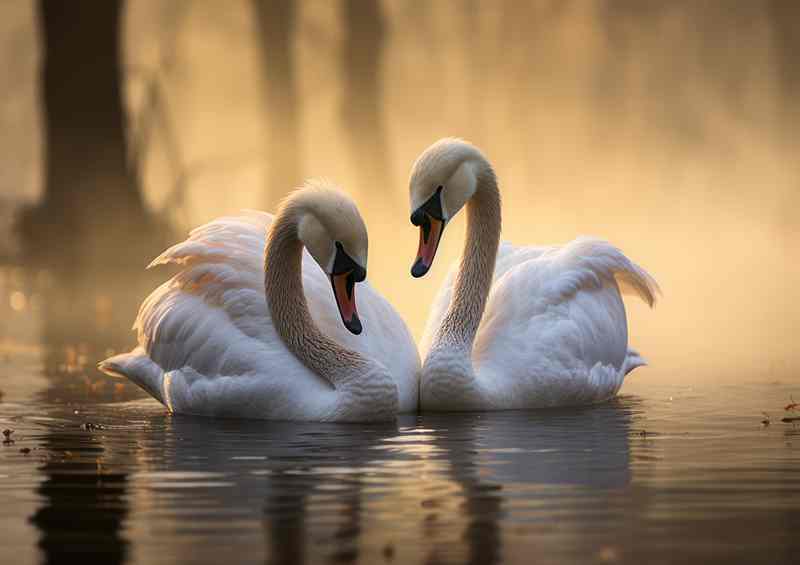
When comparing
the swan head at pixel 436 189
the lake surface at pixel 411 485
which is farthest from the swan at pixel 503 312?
the lake surface at pixel 411 485

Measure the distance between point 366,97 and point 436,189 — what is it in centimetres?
1771

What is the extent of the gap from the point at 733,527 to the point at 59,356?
871 cm

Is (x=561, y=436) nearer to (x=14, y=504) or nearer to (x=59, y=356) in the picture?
(x=14, y=504)

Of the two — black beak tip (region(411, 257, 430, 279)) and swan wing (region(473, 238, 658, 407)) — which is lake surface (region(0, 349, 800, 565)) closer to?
swan wing (region(473, 238, 658, 407))

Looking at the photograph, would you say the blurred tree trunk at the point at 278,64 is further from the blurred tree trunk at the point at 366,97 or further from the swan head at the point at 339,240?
the swan head at the point at 339,240

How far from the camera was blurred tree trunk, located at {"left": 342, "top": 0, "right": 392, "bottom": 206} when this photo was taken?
2739 centimetres

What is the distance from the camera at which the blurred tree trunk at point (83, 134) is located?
81.3ft

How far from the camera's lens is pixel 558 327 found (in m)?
10.9

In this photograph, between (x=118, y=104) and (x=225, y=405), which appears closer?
(x=225, y=405)

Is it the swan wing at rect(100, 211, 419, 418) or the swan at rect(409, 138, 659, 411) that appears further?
the swan at rect(409, 138, 659, 411)

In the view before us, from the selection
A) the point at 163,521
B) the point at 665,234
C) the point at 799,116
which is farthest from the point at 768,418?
the point at 799,116

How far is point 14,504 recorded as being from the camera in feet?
24.3

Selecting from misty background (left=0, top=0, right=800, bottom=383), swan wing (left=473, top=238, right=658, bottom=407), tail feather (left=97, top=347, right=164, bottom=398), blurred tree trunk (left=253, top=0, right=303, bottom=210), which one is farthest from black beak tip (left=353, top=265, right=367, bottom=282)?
blurred tree trunk (left=253, top=0, right=303, bottom=210)

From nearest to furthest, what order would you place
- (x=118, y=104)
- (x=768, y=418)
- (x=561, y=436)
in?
1. (x=561, y=436)
2. (x=768, y=418)
3. (x=118, y=104)
